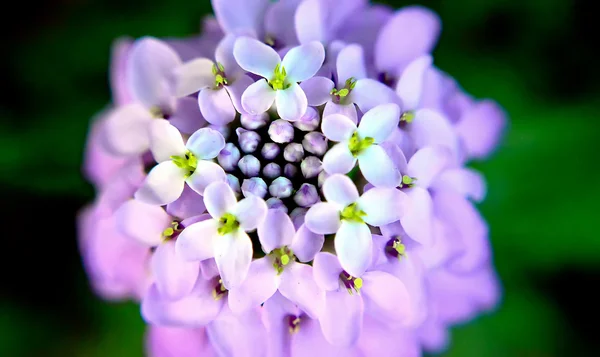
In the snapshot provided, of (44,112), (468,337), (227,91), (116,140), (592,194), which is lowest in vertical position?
(468,337)

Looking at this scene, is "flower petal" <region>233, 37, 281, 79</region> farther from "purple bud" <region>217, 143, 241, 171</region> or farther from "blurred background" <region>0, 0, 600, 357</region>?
"blurred background" <region>0, 0, 600, 357</region>

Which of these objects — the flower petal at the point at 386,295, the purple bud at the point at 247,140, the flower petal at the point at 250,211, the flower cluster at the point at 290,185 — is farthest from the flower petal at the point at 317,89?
the flower petal at the point at 386,295

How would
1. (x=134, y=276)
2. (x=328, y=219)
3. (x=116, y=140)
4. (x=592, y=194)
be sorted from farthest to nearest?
(x=592, y=194)
(x=134, y=276)
(x=116, y=140)
(x=328, y=219)

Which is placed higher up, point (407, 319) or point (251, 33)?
point (251, 33)

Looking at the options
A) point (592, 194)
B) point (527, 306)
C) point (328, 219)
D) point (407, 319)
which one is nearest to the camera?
point (328, 219)

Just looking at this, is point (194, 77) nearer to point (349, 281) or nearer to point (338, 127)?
point (338, 127)

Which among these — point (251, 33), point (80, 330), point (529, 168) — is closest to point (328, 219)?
point (251, 33)

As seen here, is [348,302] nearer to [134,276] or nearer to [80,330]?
[134,276]
